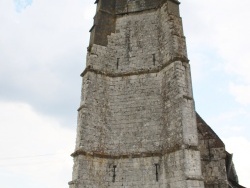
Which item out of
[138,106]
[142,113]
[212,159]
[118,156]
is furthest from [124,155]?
[212,159]

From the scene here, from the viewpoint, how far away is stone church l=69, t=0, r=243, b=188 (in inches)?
423

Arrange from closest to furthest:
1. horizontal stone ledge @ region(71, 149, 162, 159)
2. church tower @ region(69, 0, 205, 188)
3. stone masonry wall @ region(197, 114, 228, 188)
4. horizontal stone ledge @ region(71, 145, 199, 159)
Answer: church tower @ region(69, 0, 205, 188) → horizontal stone ledge @ region(71, 145, 199, 159) → horizontal stone ledge @ region(71, 149, 162, 159) → stone masonry wall @ region(197, 114, 228, 188)

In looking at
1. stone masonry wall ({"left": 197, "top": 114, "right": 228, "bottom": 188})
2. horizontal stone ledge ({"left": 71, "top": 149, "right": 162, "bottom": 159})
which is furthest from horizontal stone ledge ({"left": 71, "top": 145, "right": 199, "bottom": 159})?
stone masonry wall ({"left": 197, "top": 114, "right": 228, "bottom": 188})

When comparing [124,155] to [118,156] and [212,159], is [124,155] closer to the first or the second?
[118,156]

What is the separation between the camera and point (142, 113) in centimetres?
1231

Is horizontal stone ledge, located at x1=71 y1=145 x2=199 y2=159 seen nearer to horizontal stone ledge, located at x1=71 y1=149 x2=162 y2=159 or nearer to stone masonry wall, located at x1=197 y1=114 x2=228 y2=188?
horizontal stone ledge, located at x1=71 y1=149 x2=162 y2=159

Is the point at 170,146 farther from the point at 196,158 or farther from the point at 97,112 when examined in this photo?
the point at 97,112

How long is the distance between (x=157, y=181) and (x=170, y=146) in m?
1.33

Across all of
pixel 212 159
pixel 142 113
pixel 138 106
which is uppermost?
pixel 138 106

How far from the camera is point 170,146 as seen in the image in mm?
10773

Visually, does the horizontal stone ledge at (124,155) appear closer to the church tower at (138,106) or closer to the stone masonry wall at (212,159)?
the church tower at (138,106)

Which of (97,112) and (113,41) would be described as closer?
(97,112)

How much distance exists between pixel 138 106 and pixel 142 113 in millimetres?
377

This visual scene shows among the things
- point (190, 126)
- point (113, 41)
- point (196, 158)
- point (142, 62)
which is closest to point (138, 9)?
point (113, 41)
